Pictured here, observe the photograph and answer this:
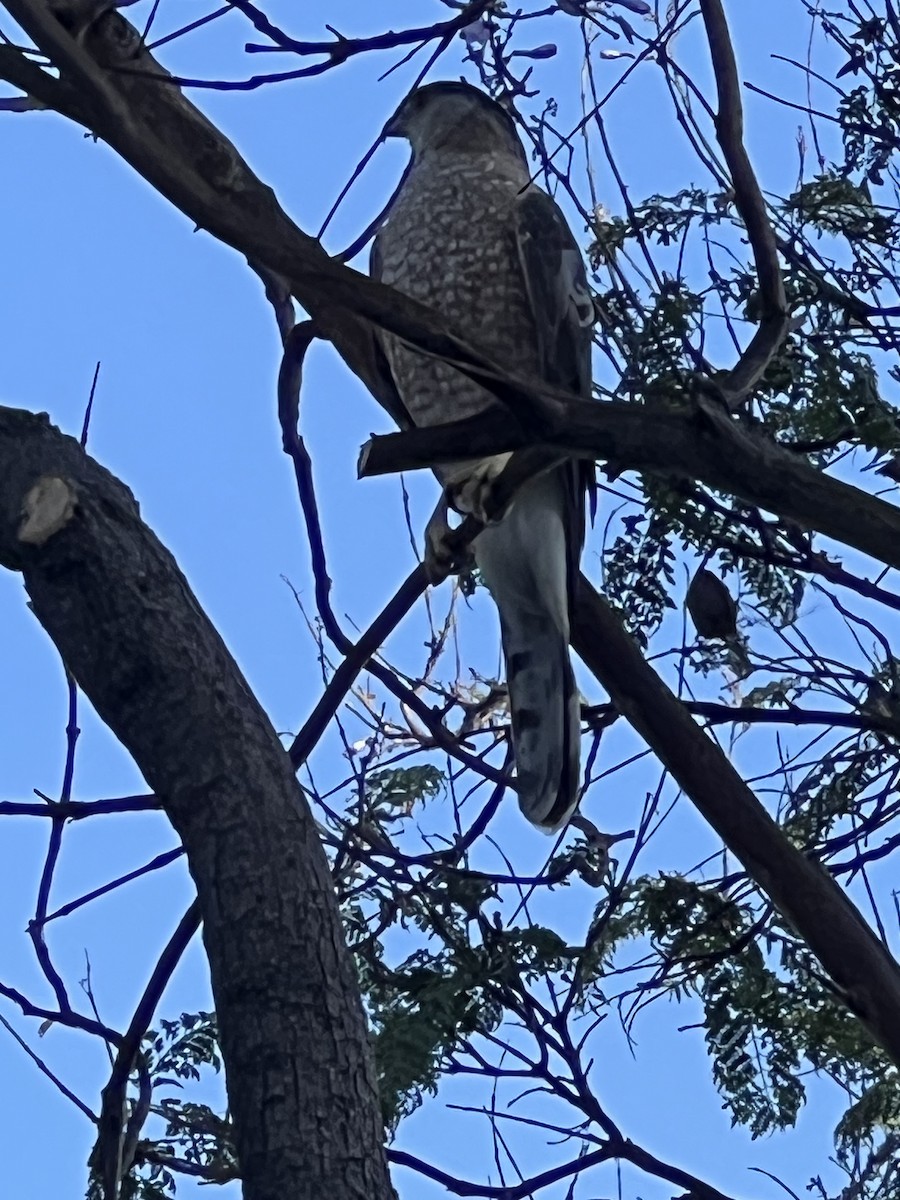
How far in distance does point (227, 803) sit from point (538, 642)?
171 cm

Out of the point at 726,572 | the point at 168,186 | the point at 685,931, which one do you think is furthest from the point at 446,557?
the point at 168,186

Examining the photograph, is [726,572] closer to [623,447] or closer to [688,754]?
[688,754]

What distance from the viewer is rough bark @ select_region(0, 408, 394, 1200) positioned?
187 centimetres

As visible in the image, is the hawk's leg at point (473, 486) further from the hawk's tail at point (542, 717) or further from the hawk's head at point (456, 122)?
the hawk's head at point (456, 122)

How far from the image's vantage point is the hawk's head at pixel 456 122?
4.38 m

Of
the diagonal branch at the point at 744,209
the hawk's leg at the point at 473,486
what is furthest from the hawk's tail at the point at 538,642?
the diagonal branch at the point at 744,209

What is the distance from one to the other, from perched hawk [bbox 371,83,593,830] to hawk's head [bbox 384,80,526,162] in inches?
6.1

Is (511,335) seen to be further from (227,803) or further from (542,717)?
(227,803)

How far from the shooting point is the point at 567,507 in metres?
4.01

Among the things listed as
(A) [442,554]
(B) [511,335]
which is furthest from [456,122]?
(A) [442,554]

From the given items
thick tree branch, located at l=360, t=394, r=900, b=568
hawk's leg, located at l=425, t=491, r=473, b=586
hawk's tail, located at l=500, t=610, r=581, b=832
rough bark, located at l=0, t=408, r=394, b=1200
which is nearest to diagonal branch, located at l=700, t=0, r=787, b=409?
thick tree branch, located at l=360, t=394, r=900, b=568

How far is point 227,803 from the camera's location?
2078 millimetres

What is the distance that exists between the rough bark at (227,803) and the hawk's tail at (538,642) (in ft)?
4.44

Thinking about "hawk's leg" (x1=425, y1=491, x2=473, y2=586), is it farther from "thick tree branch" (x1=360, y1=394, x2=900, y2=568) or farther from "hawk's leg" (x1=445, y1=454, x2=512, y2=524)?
"thick tree branch" (x1=360, y1=394, x2=900, y2=568)
